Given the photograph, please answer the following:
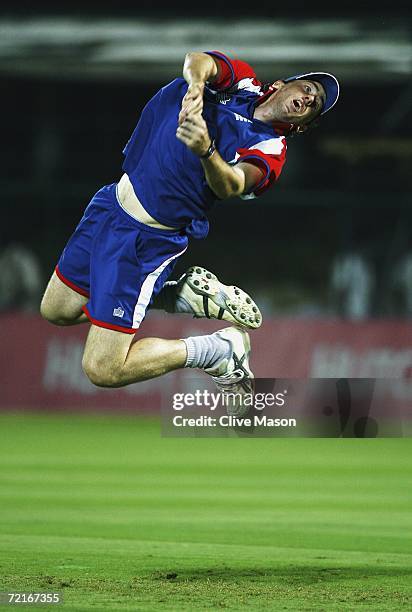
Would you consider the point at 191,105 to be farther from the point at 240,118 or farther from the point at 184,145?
the point at 240,118

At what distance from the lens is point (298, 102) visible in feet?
24.7

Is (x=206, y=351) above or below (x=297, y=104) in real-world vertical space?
below

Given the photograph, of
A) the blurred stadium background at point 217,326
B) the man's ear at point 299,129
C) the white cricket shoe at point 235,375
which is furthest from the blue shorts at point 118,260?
the blurred stadium background at point 217,326

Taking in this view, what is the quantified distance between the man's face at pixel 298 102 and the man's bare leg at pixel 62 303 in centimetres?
176

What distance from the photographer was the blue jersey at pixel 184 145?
24.6ft

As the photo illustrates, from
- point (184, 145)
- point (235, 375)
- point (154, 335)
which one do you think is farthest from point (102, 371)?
point (154, 335)

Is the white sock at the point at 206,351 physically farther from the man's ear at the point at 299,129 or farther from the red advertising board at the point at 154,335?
the red advertising board at the point at 154,335

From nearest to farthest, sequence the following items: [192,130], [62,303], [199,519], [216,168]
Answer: [192,130] < [216,168] < [62,303] < [199,519]

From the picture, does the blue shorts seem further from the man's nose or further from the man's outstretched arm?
the man's nose

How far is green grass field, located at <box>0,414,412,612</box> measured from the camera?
7.45 m

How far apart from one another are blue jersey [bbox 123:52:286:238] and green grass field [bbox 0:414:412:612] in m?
2.33

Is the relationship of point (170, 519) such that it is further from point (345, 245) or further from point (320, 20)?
point (320, 20)

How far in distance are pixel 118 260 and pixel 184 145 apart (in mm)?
821

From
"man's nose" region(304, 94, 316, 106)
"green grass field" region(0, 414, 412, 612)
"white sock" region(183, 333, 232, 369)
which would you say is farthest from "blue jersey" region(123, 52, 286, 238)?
"green grass field" region(0, 414, 412, 612)
